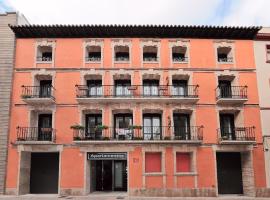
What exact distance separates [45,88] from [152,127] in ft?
27.0

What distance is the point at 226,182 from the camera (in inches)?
833

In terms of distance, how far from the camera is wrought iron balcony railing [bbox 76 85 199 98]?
68.2ft

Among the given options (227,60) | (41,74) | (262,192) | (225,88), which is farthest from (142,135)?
(262,192)

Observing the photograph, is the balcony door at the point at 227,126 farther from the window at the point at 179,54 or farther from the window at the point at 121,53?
the window at the point at 121,53

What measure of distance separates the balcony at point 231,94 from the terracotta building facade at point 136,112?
7 centimetres

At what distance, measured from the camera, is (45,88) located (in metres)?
21.8

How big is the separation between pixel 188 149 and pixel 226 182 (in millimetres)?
3972

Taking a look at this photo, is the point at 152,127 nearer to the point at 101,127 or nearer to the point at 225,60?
the point at 101,127

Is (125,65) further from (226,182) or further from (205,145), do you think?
(226,182)

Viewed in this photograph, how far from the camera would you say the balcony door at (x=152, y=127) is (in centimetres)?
2078

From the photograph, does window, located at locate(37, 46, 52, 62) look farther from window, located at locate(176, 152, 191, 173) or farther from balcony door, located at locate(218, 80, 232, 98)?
balcony door, located at locate(218, 80, 232, 98)

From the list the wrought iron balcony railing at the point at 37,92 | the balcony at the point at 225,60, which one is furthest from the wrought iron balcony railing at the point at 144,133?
the balcony at the point at 225,60

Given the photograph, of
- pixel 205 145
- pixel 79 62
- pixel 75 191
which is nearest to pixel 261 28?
pixel 205 145

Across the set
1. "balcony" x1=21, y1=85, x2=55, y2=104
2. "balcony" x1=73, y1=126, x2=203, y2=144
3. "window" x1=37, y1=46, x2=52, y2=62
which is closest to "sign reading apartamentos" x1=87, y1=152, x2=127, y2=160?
"balcony" x1=73, y1=126, x2=203, y2=144
